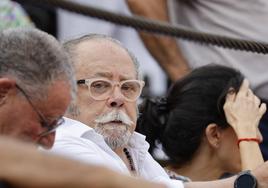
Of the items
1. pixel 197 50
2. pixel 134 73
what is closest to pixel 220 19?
pixel 197 50

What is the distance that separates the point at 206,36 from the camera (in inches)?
139

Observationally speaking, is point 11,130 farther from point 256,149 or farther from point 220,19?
point 220,19

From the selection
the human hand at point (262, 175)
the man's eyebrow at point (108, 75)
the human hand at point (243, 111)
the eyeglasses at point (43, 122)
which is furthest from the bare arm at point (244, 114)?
the eyeglasses at point (43, 122)

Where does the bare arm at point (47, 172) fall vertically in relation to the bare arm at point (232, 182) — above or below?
above

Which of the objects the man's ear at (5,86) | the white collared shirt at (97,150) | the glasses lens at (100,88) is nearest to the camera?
the man's ear at (5,86)

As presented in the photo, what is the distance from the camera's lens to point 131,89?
3.11m

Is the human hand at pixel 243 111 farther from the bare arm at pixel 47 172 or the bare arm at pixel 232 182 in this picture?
the bare arm at pixel 47 172

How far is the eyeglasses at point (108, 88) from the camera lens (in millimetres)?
3080

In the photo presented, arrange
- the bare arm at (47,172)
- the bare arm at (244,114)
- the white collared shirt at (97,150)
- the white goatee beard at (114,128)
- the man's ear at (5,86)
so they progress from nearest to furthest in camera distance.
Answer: the bare arm at (47,172)
the man's ear at (5,86)
the white collared shirt at (97,150)
the white goatee beard at (114,128)
the bare arm at (244,114)

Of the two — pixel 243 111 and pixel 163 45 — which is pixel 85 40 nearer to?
pixel 243 111

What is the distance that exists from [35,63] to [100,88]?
0.92m

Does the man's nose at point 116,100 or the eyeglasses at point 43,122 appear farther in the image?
the man's nose at point 116,100

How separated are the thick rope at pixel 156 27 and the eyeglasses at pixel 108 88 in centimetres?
25

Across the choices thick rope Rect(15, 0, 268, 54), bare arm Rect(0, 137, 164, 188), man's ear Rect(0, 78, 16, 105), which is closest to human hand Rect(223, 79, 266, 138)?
thick rope Rect(15, 0, 268, 54)
